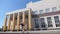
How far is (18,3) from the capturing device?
12.1 meters

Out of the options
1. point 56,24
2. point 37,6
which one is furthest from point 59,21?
point 37,6

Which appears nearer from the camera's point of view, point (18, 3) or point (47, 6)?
point (47, 6)

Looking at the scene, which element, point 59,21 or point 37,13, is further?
point 37,13

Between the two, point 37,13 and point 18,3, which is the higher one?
point 18,3

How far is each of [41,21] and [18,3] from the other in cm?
428

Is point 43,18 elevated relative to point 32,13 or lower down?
lower down

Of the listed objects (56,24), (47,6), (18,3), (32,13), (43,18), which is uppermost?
(18,3)

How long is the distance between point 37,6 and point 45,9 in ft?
3.45

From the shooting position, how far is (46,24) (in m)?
9.51

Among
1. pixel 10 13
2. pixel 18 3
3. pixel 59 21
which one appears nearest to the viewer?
pixel 59 21

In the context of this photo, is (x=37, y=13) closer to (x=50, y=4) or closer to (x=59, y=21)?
(x=50, y=4)

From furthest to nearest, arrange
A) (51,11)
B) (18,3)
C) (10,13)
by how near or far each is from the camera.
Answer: (18,3) → (10,13) → (51,11)

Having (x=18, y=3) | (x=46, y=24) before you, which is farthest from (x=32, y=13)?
(x=18, y=3)

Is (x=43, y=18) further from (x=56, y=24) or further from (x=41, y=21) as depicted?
(x=56, y=24)
